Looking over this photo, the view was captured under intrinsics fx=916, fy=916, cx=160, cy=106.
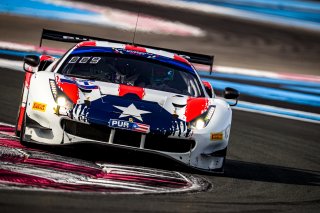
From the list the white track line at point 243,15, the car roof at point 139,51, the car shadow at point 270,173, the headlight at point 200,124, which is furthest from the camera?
the white track line at point 243,15

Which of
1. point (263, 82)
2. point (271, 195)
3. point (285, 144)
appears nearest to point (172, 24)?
point (263, 82)

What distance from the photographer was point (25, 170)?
6.80m

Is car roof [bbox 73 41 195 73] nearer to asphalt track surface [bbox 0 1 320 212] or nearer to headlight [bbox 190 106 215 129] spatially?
asphalt track surface [bbox 0 1 320 212]

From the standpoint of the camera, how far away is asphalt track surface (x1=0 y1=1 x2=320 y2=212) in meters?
5.82

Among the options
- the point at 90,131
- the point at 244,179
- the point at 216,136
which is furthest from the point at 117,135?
the point at 244,179

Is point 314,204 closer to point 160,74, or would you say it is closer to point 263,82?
point 160,74

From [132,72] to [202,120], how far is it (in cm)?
117

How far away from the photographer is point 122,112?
24.4ft

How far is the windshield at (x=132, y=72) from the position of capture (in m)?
8.51

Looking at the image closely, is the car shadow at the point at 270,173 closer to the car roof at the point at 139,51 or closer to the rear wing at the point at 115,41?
the car roof at the point at 139,51

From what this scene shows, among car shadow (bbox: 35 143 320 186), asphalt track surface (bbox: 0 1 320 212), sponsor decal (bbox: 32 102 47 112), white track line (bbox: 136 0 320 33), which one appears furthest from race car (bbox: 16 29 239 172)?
white track line (bbox: 136 0 320 33)

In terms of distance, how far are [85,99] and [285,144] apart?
14.1 ft

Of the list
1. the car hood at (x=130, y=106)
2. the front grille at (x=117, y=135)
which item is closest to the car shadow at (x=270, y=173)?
the car hood at (x=130, y=106)

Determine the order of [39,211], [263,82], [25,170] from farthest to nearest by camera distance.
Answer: [263,82] → [25,170] → [39,211]
